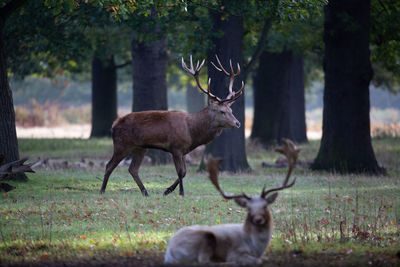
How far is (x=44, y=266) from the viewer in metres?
6.82

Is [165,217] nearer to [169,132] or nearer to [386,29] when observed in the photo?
[169,132]

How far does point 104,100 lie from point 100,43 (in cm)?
654

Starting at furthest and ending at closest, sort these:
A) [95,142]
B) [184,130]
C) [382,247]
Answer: [95,142], [184,130], [382,247]

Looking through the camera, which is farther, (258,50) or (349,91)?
(258,50)

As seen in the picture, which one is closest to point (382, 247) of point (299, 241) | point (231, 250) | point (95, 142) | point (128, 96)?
point (299, 241)

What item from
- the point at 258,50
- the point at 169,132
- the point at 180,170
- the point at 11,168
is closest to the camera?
the point at 11,168

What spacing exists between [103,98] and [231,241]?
955 inches

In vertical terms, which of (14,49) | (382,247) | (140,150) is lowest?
(382,247)

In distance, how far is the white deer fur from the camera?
6.32 meters

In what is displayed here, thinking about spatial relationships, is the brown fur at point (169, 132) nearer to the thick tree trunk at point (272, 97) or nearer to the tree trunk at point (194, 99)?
the thick tree trunk at point (272, 97)

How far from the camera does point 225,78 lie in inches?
648

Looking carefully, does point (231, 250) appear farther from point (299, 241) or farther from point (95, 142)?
point (95, 142)

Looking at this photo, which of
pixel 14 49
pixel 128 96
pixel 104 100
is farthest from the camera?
pixel 128 96

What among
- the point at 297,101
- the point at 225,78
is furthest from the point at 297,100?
the point at 225,78
